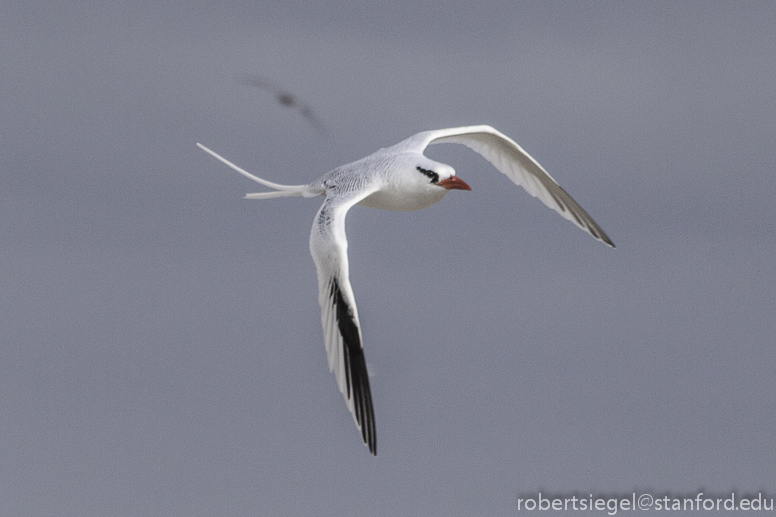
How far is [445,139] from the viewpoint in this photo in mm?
19625

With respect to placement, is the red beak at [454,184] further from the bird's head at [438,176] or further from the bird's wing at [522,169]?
the bird's wing at [522,169]

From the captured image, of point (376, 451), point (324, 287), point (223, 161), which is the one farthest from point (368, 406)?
point (223, 161)

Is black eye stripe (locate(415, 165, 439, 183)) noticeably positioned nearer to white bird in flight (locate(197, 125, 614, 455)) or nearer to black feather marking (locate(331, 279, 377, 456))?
white bird in flight (locate(197, 125, 614, 455))

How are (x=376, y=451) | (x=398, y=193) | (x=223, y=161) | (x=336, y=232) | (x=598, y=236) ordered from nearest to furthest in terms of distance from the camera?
(x=376, y=451), (x=336, y=232), (x=398, y=193), (x=223, y=161), (x=598, y=236)

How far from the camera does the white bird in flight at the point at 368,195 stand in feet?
48.7

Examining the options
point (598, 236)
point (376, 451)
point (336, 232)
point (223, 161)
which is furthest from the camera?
point (598, 236)

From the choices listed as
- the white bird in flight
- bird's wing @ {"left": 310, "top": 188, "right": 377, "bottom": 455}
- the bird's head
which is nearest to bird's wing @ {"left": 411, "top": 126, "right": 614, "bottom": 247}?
the white bird in flight

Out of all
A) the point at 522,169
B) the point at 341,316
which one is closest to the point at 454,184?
the point at 341,316

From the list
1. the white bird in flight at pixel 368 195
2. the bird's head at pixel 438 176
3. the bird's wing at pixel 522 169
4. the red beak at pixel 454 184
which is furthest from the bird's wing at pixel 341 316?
the bird's wing at pixel 522 169

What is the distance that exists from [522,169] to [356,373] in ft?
22.9

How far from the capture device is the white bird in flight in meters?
14.8

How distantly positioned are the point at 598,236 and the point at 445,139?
128 inches

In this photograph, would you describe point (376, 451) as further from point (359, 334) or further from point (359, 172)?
point (359, 172)

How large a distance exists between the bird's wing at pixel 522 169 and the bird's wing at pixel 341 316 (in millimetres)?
4244
